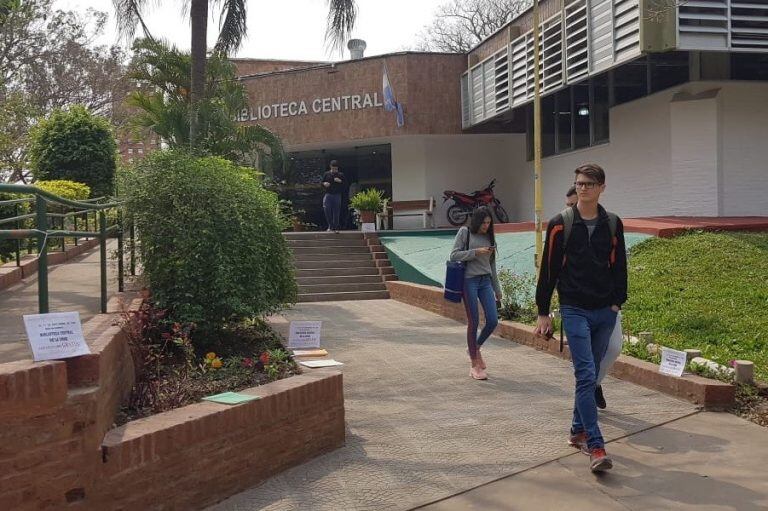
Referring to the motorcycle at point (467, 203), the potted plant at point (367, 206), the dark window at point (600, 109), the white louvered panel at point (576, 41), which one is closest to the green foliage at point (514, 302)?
the white louvered panel at point (576, 41)

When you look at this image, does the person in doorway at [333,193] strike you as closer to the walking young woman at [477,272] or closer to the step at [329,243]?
the step at [329,243]

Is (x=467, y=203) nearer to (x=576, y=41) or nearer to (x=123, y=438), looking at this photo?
(x=576, y=41)

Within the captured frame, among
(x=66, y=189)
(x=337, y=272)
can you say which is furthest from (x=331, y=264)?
(x=66, y=189)

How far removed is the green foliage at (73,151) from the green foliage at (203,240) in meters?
12.5

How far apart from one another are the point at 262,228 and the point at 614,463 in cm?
360

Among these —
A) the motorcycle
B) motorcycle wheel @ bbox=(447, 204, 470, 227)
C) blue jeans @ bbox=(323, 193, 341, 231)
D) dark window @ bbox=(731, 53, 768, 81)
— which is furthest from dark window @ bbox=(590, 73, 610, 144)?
blue jeans @ bbox=(323, 193, 341, 231)

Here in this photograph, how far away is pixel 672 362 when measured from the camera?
235 inches

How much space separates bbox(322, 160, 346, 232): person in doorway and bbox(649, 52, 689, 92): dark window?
7.02 metres

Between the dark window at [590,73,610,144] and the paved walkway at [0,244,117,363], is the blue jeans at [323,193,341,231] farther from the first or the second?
the paved walkway at [0,244,117,363]

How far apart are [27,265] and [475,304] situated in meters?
4.90

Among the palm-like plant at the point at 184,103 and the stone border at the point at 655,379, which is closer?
the stone border at the point at 655,379

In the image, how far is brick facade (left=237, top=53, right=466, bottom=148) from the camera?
68.6ft

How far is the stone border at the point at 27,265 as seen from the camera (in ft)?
23.8

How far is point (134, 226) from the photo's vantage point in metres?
6.41
